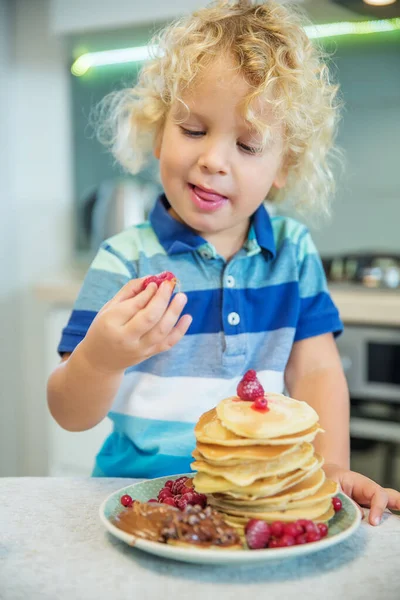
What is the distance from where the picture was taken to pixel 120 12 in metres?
2.33

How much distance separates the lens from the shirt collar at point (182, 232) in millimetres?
1216

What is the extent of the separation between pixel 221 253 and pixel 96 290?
22cm

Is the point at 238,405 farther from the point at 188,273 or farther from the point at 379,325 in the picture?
the point at 379,325

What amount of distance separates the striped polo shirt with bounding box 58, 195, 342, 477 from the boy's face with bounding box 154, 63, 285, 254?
0.09 meters

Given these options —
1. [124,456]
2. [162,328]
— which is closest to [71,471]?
[124,456]

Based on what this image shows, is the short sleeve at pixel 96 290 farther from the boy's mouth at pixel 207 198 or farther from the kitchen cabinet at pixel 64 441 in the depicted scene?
the kitchen cabinet at pixel 64 441

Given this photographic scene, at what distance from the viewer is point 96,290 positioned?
1176 millimetres

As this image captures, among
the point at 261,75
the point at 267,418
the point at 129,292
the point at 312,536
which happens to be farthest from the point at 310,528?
the point at 261,75

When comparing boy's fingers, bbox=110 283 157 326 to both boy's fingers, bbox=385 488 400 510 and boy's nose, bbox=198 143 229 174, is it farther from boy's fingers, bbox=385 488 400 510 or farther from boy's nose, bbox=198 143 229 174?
boy's fingers, bbox=385 488 400 510

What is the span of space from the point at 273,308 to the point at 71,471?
1383 mm

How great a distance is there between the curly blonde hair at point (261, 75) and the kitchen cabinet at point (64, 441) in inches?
42.2

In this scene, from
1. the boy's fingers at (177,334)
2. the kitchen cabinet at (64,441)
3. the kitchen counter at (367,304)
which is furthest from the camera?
the kitchen cabinet at (64,441)

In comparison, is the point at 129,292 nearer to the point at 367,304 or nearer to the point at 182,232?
the point at 182,232

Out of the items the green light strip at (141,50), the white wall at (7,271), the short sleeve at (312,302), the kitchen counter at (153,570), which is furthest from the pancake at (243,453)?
the white wall at (7,271)
